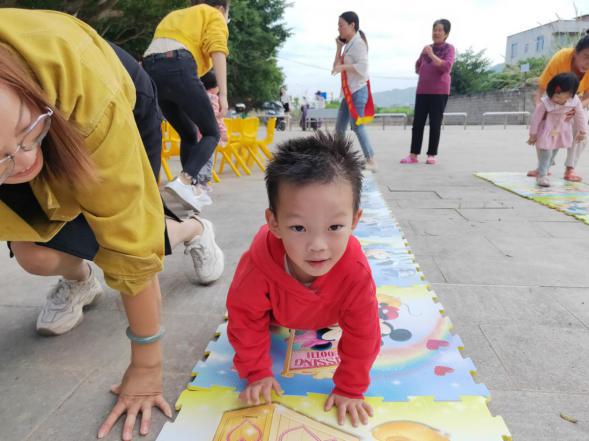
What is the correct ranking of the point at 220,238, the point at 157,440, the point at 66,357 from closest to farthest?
the point at 157,440
the point at 66,357
the point at 220,238

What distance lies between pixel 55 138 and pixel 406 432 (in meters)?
1.11

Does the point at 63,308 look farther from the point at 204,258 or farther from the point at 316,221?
the point at 316,221

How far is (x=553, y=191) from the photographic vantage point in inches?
158

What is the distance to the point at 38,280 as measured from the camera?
2131 mm

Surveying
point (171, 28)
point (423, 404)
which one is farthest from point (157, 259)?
point (171, 28)

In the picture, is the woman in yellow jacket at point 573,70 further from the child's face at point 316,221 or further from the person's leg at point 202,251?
the child's face at point 316,221

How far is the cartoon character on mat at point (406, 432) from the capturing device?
1.13 meters

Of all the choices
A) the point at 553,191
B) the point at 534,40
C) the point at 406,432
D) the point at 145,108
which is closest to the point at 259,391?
the point at 406,432

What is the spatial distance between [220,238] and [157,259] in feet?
5.52

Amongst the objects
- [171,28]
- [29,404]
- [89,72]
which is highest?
[171,28]

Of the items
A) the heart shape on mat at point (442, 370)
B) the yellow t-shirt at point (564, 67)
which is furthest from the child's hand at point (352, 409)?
the yellow t-shirt at point (564, 67)

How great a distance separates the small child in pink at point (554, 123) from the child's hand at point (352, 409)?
3861 millimetres

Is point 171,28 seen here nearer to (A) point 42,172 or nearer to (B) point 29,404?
(A) point 42,172

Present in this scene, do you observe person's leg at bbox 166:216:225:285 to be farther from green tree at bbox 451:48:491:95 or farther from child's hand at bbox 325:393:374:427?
green tree at bbox 451:48:491:95
